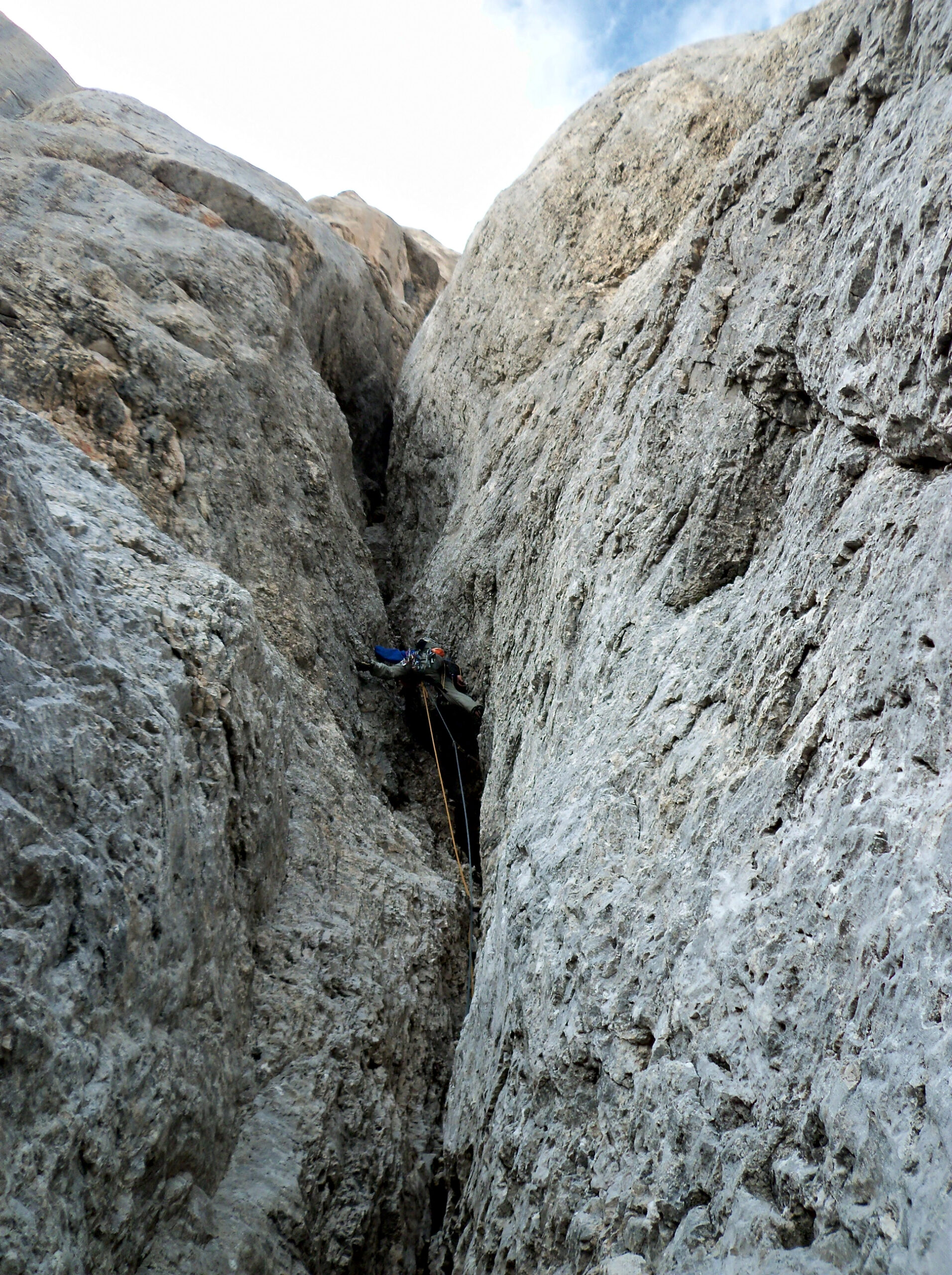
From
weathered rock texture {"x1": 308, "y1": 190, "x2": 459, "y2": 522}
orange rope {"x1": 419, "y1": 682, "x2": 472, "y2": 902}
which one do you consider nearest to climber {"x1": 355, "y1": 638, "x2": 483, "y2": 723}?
orange rope {"x1": 419, "y1": 682, "x2": 472, "y2": 902}

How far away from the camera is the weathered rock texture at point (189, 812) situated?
3.48 meters

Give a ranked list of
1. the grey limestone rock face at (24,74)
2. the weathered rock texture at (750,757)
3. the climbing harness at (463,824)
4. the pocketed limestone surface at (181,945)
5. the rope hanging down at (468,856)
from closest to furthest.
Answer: the weathered rock texture at (750,757) < the pocketed limestone surface at (181,945) < the rope hanging down at (468,856) < the climbing harness at (463,824) < the grey limestone rock face at (24,74)

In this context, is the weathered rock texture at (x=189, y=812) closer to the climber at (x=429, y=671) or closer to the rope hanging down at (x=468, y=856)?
the rope hanging down at (x=468, y=856)

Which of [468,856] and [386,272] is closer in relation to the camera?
[468,856]

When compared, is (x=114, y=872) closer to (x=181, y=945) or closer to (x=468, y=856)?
(x=181, y=945)

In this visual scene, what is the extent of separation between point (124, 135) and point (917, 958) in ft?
44.0

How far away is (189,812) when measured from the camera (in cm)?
456

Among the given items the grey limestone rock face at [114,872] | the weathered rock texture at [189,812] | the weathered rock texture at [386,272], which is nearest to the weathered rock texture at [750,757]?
the weathered rock texture at [189,812]

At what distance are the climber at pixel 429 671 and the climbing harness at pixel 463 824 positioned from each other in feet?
0.56

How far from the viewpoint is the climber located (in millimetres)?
7941

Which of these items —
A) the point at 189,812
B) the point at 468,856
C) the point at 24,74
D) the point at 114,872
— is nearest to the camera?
the point at 114,872

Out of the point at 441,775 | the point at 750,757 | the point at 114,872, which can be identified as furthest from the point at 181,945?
the point at 441,775

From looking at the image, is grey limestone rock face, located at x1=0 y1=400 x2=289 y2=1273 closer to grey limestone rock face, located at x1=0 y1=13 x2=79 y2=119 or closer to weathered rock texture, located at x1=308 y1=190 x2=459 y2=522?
weathered rock texture, located at x1=308 y1=190 x2=459 y2=522

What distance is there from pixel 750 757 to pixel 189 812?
2.93m
